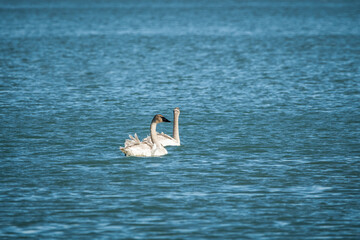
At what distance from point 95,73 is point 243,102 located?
13.1 metres

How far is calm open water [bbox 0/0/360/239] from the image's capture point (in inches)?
523

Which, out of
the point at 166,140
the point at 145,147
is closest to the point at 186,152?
the point at 166,140

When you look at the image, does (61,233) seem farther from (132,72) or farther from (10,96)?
(132,72)

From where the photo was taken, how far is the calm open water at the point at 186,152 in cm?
1328

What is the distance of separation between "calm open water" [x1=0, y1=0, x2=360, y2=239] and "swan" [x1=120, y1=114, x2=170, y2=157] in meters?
0.21

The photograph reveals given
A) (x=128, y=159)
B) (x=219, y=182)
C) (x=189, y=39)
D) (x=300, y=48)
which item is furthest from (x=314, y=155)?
(x=189, y=39)

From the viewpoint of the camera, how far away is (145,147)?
60.5ft

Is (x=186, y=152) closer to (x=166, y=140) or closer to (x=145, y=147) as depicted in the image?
(x=166, y=140)

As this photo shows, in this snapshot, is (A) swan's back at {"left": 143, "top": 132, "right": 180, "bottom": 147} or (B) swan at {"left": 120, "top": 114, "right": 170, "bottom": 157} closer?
(B) swan at {"left": 120, "top": 114, "right": 170, "bottom": 157}

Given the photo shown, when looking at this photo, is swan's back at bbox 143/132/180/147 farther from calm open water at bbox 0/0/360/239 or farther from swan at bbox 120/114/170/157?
swan at bbox 120/114/170/157

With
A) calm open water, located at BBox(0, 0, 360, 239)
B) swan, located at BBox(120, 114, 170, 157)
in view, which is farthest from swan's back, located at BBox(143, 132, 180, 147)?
swan, located at BBox(120, 114, 170, 157)

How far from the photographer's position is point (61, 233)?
41.3 feet

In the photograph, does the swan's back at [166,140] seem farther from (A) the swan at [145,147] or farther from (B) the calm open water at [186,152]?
(A) the swan at [145,147]

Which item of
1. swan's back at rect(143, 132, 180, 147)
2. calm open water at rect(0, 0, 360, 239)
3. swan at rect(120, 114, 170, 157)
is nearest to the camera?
calm open water at rect(0, 0, 360, 239)
